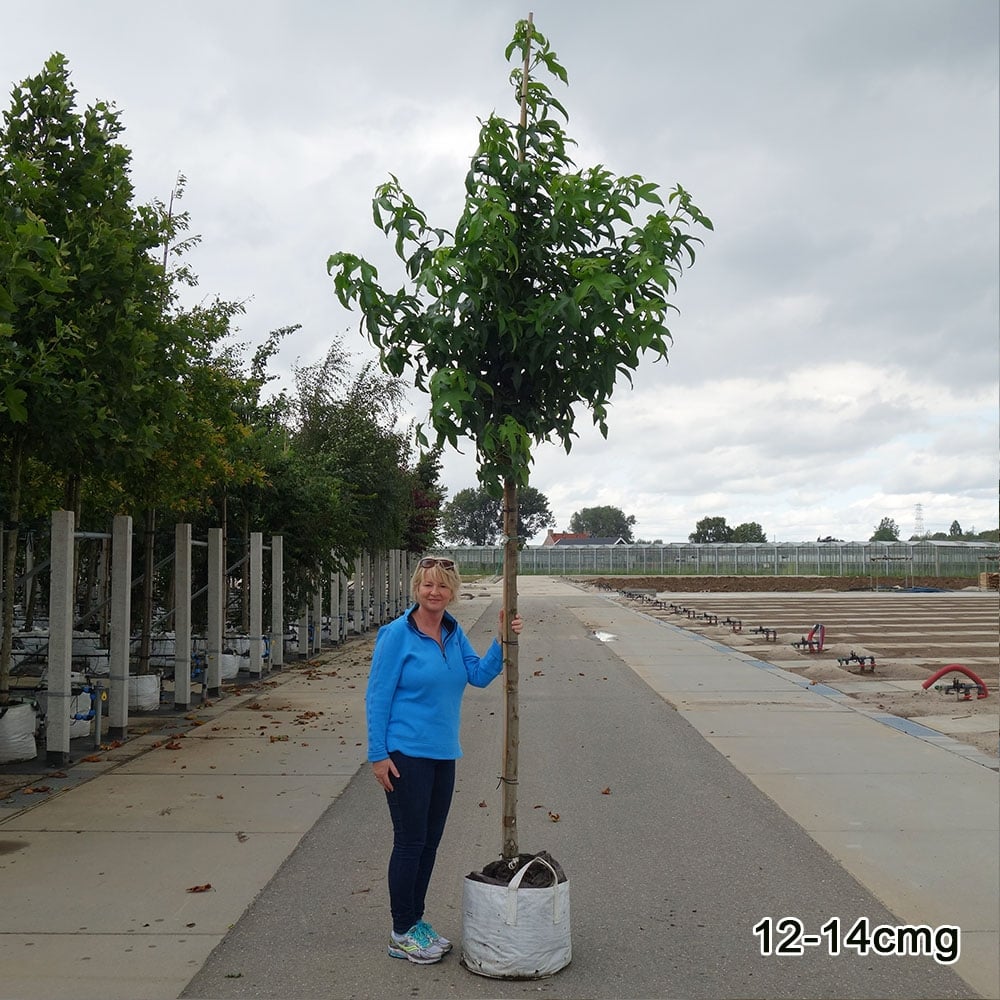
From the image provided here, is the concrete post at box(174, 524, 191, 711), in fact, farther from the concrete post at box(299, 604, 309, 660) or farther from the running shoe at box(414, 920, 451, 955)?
the running shoe at box(414, 920, 451, 955)

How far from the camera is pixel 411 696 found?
15.0ft

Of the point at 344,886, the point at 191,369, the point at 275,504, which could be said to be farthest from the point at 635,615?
the point at 344,886

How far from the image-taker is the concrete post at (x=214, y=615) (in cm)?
1358

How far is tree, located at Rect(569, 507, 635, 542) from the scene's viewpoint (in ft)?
571

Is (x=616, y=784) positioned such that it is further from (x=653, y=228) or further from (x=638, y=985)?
(x=653, y=228)

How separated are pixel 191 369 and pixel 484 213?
646 centimetres

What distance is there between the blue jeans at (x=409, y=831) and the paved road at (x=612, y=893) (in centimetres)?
23

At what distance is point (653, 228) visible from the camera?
16.0ft

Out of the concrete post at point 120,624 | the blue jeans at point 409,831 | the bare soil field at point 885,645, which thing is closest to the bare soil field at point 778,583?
the bare soil field at point 885,645

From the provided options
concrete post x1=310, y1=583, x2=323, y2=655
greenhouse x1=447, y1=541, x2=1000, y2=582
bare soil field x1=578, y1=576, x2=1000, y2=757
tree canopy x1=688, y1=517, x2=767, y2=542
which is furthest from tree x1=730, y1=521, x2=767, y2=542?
concrete post x1=310, y1=583, x2=323, y2=655

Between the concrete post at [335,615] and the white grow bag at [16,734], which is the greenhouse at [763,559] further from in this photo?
the white grow bag at [16,734]

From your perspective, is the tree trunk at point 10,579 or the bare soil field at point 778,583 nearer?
the tree trunk at point 10,579

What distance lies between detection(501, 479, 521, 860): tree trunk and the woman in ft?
0.87

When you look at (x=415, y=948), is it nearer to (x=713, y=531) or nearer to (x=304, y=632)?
(x=304, y=632)
